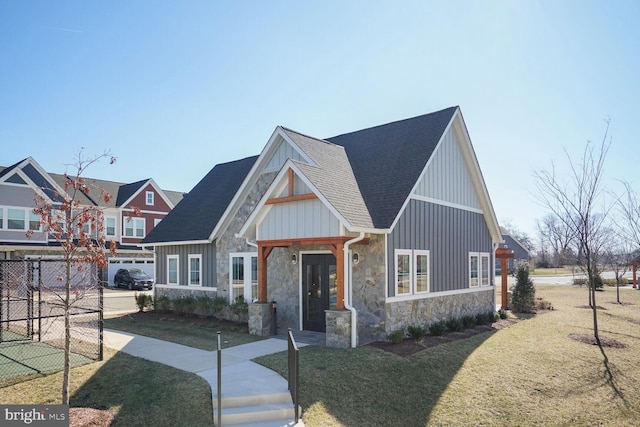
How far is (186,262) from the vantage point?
1805cm

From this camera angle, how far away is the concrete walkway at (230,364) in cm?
739

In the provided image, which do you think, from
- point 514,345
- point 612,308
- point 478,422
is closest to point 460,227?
point 514,345

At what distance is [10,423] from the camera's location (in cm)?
647

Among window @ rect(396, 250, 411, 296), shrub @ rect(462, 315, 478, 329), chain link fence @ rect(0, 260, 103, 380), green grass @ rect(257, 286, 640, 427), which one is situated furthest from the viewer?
shrub @ rect(462, 315, 478, 329)

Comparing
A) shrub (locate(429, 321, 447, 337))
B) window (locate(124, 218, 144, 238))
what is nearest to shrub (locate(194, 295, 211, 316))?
shrub (locate(429, 321, 447, 337))

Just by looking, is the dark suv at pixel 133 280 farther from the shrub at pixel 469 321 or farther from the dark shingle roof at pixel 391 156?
the shrub at pixel 469 321

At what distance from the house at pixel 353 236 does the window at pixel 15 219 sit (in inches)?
645

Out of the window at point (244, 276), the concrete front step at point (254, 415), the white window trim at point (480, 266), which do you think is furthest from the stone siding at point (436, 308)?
the window at point (244, 276)

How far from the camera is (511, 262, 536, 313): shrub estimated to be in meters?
18.8

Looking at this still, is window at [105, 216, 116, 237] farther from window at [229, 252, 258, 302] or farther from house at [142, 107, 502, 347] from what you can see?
window at [229, 252, 258, 302]

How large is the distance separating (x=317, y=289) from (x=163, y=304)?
838cm

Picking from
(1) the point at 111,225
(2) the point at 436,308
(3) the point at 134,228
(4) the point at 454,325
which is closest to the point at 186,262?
(2) the point at 436,308

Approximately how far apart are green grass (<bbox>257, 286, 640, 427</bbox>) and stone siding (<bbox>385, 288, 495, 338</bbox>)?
4.20ft

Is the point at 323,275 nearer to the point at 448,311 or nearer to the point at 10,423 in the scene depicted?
the point at 448,311
